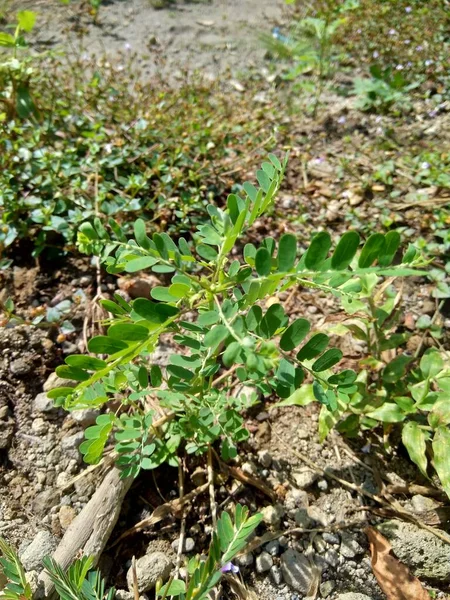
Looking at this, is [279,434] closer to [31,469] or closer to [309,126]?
[31,469]

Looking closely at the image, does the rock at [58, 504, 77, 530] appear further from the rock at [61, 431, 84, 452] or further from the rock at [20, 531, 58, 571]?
the rock at [61, 431, 84, 452]

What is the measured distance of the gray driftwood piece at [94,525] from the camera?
1464 millimetres

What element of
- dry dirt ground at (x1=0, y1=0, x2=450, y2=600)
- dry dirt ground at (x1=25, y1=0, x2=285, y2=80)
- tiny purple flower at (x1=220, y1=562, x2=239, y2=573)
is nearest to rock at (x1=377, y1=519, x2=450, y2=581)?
dry dirt ground at (x1=0, y1=0, x2=450, y2=600)

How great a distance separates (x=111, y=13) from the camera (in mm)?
4215

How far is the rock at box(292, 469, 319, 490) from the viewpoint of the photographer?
1753mm

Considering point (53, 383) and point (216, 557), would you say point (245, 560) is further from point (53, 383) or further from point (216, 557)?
point (53, 383)

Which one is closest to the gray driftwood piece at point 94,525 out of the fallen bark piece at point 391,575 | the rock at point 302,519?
the rock at point 302,519

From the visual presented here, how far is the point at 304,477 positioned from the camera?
5.80ft

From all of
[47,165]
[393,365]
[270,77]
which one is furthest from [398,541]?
Answer: [270,77]

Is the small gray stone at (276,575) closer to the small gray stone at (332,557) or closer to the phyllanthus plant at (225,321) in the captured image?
the small gray stone at (332,557)

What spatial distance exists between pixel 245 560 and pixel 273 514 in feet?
0.58

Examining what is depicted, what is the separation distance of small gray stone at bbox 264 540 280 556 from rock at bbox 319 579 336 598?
0.17 metres

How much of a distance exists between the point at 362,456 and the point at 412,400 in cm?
29

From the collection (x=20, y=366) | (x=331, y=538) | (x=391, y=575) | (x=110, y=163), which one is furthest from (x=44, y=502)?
(x=110, y=163)
